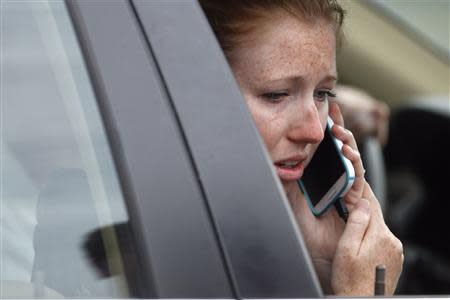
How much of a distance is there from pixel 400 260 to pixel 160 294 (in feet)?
2.60

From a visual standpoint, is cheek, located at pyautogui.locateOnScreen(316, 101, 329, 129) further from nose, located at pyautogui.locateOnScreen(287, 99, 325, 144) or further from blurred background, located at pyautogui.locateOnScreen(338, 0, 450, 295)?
blurred background, located at pyautogui.locateOnScreen(338, 0, 450, 295)

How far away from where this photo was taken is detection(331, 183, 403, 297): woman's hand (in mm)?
2567

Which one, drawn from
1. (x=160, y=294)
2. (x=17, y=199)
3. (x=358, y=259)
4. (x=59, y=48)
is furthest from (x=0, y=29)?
(x=358, y=259)

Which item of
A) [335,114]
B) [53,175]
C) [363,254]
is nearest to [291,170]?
[363,254]

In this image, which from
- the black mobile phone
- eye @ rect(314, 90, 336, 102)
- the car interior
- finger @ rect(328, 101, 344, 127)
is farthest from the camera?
finger @ rect(328, 101, 344, 127)

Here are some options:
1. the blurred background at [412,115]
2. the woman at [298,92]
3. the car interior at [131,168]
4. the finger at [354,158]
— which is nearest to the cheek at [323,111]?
the woman at [298,92]

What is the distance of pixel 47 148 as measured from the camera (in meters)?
2.19

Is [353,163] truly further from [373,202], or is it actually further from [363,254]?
[363,254]

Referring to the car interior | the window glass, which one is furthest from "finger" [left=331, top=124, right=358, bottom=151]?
the window glass

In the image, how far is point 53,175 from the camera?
2193 millimetres

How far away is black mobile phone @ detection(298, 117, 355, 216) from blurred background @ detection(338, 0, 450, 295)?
12.7 ft

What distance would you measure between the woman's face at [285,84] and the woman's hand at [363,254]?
→ 0.15 meters

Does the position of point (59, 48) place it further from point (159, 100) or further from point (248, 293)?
point (248, 293)

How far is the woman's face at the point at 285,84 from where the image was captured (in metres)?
2.61
